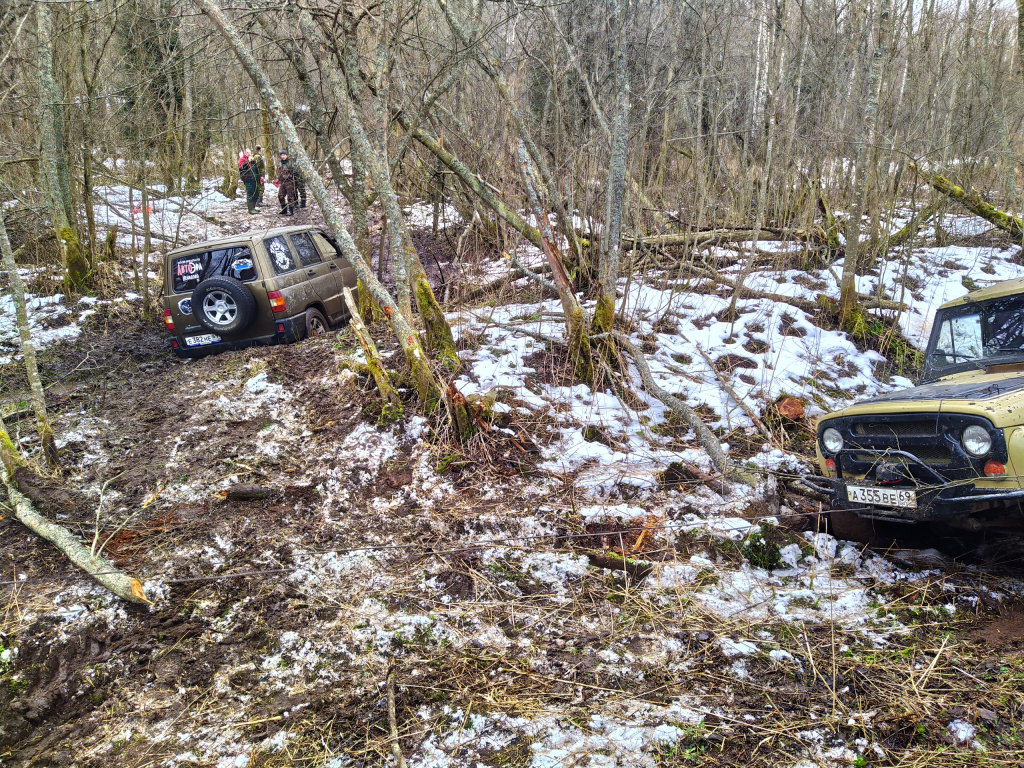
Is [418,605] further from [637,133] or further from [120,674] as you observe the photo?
[637,133]

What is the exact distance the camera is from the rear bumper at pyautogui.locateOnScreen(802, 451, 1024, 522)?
3666 millimetres

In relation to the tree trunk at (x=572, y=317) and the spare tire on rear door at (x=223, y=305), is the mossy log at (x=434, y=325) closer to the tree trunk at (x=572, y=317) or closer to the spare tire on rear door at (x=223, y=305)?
the tree trunk at (x=572, y=317)

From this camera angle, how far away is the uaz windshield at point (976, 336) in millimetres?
4652

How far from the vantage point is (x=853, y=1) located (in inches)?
425

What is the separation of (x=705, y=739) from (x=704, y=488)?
278 cm

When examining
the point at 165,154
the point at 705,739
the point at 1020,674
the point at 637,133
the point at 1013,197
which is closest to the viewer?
the point at 705,739

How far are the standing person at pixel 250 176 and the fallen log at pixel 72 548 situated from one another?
11.6 meters

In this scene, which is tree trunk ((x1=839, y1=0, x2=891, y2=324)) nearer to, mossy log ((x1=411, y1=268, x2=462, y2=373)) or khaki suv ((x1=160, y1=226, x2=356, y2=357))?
mossy log ((x1=411, y1=268, x2=462, y2=373))

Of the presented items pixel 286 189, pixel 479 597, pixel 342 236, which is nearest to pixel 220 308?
pixel 342 236

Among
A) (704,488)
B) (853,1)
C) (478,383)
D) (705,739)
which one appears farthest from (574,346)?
(853,1)

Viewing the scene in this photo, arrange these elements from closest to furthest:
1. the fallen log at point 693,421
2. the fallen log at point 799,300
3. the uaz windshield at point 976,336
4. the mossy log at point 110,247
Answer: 1. the uaz windshield at point 976,336
2. the fallen log at point 693,421
3. the fallen log at point 799,300
4. the mossy log at point 110,247

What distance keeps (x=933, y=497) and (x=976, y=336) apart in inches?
70.9

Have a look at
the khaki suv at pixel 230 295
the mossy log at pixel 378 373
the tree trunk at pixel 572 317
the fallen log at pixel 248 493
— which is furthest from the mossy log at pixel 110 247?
the tree trunk at pixel 572 317

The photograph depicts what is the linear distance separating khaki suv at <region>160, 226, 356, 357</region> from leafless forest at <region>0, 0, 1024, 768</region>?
0.38 metres
